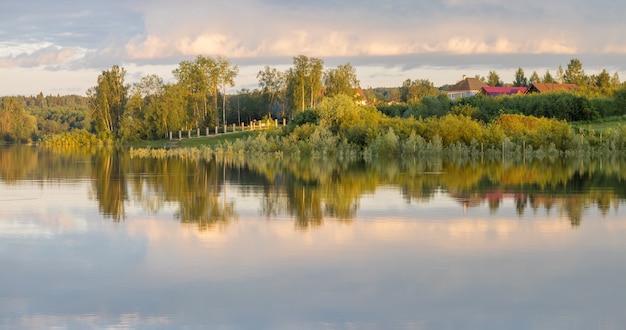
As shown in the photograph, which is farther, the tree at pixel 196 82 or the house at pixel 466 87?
the house at pixel 466 87

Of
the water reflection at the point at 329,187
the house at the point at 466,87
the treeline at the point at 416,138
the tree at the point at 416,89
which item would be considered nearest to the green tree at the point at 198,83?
the treeline at the point at 416,138

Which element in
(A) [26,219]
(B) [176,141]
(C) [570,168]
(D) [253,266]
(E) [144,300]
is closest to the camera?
(E) [144,300]

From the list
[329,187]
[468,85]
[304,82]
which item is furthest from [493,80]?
[329,187]

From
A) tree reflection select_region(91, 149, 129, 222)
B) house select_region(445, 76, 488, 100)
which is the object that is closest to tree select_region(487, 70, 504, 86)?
house select_region(445, 76, 488, 100)

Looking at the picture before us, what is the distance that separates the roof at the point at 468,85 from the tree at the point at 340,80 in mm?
43808

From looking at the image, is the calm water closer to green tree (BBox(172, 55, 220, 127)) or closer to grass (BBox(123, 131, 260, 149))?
grass (BBox(123, 131, 260, 149))

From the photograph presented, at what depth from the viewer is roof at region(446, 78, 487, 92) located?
136375 millimetres

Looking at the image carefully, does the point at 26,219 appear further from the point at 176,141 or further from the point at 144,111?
the point at 144,111

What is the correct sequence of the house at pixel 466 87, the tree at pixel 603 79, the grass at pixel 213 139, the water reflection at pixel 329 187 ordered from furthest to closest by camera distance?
the house at pixel 466 87, the tree at pixel 603 79, the grass at pixel 213 139, the water reflection at pixel 329 187

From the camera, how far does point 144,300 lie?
10328 millimetres

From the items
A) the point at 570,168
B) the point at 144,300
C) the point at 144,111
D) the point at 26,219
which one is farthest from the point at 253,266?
the point at 144,111

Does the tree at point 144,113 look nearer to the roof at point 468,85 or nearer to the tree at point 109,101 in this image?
the tree at point 109,101

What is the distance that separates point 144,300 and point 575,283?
599 centimetres

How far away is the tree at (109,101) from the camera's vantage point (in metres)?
95.1
